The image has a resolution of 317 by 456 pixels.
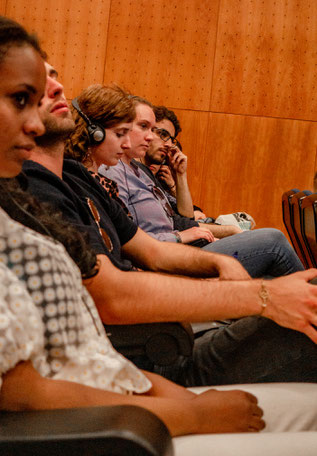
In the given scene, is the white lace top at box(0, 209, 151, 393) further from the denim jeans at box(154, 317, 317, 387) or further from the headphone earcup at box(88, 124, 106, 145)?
the headphone earcup at box(88, 124, 106, 145)

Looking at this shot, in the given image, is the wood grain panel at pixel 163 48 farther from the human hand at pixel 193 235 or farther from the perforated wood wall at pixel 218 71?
the human hand at pixel 193 235

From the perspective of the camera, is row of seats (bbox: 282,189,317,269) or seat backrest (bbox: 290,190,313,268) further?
seat backrest (bbox: 290,190,313,268)

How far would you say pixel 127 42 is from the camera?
16.2ft

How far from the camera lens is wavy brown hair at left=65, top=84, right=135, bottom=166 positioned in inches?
83.1

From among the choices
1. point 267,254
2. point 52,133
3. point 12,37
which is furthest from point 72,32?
point 12,37

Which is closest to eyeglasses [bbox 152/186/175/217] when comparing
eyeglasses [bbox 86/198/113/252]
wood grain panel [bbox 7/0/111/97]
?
eyeglasses [bbox 86/198/113/252]

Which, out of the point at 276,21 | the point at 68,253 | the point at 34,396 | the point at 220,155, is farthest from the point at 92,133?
the point at 276,21

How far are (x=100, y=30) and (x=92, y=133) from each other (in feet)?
10.6

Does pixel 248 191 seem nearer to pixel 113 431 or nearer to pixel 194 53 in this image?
pixel 194 53

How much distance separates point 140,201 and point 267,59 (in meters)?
3.17

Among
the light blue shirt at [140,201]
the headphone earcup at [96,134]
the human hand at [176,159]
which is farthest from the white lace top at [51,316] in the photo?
the human hand at [176,159]

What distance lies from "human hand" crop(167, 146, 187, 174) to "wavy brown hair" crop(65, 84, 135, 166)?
135cm

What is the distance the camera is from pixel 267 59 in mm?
5031

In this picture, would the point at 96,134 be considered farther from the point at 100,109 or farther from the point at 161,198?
the point at 161,198
